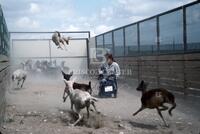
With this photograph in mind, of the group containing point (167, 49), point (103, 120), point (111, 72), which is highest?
point (167, 49)

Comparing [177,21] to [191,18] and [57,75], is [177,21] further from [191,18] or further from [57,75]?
[57,75]

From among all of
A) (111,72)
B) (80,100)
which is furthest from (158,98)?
(111,72)

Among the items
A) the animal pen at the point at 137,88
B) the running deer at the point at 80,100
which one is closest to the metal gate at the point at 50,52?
the animal pen at the point at 137,88

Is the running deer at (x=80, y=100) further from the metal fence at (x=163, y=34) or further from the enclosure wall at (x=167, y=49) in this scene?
the metal fence at (x=163, y=34)

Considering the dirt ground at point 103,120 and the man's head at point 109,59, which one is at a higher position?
the man's head at point 109,59

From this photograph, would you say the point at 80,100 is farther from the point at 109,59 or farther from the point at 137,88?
the point at 109,59

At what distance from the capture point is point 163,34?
1489cm

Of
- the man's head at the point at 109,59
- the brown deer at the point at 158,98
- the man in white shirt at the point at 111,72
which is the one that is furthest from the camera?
the man in white shirt at the point at 111,72

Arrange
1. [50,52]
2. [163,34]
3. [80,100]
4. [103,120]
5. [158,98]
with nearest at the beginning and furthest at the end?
1. [158,98]
2. [80,100]
3. [103,120]
4. [163,34]
5. [50,52]

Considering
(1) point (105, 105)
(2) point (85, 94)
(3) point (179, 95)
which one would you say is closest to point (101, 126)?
(2) point (85, 94)

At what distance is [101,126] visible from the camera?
8.84 metres

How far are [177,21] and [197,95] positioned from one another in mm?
2762

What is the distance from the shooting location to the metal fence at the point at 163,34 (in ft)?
40.4

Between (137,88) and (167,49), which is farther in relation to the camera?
(167,49)
